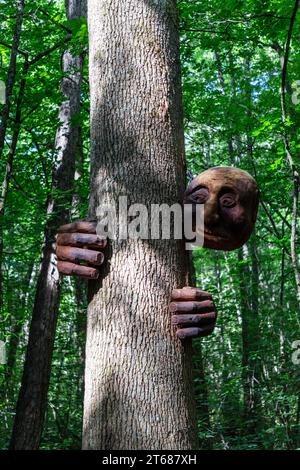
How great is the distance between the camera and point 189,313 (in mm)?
1988

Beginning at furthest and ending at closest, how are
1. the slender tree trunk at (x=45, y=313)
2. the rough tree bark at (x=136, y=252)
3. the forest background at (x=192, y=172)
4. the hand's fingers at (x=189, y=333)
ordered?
the forest background at (x=192, y=172) → the slender tree trunk at (x=45, y=313) → the hand's fingers at (x=189, y=333) → the rough tree bark at (x=136, y=252)

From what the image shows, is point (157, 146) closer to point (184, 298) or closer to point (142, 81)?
point (142, 81)

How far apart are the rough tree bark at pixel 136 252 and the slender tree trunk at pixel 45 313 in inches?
139

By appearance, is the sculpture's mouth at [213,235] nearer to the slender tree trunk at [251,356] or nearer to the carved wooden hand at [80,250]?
the carved wooden hand at [80,250]

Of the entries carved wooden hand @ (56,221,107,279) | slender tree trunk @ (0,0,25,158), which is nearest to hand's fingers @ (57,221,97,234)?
carved wooden hand @ (56,221,107,279)

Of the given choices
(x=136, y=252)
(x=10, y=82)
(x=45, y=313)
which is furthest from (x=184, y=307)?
(x=45, y=313)

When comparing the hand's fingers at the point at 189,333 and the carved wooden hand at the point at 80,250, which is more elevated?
the carved wooden hand at the point at 80,250

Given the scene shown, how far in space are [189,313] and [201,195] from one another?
0.52 meters

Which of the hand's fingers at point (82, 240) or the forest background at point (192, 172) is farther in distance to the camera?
the forest background at point (192, 172)

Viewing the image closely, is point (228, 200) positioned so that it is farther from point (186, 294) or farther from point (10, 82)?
point (10, 82)

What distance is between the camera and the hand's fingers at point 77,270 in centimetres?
203

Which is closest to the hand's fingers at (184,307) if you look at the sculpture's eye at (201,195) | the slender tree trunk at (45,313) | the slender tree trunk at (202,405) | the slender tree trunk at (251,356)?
the sculpture's eye at (201,195)

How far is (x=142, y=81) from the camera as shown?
2.22 meters
